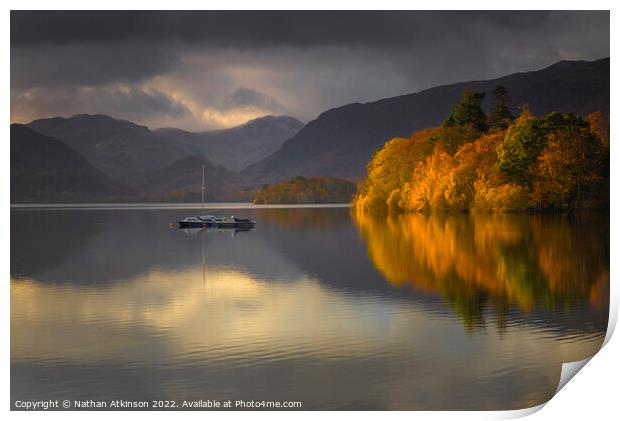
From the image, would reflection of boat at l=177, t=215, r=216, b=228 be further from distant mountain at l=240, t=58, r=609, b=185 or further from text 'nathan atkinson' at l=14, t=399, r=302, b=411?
text 'nathan atkinson' at l=14, t=399, r=302, b=411

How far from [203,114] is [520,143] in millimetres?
28199

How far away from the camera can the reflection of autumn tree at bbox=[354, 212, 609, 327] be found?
17.7 meters

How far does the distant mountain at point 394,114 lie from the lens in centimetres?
2491

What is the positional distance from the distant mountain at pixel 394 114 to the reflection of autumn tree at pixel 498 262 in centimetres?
447

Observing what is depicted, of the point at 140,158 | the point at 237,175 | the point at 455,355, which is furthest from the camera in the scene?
the point at 237,175

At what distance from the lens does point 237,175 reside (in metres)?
52.8

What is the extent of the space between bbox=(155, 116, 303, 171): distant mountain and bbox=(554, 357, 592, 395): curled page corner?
1496 cm

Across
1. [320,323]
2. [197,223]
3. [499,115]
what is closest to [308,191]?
[499,115]

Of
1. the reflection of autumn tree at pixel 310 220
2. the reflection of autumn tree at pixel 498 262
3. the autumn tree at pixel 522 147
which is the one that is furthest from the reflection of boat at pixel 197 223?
the autumn tree at pixel 522 147

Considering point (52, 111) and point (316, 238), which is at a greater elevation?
point (52, 111)

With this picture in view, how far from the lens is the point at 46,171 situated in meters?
22.7

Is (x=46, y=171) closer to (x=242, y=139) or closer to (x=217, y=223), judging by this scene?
(x=242, y=139)
